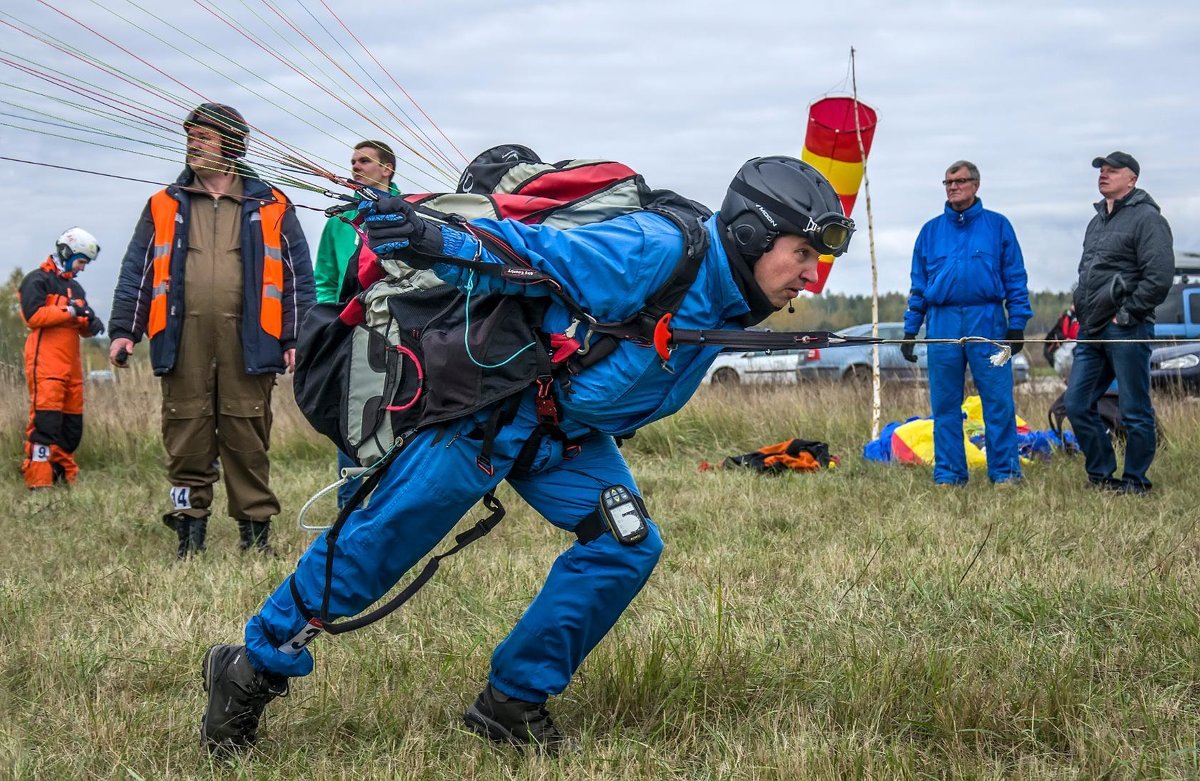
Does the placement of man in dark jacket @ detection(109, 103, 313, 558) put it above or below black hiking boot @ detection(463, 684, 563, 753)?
above

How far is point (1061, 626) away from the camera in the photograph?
4191 mm

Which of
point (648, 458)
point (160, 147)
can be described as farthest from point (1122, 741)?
point (648, 458)

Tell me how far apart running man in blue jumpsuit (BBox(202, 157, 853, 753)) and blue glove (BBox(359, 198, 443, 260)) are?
4 cm

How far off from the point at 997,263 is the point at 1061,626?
4683mm

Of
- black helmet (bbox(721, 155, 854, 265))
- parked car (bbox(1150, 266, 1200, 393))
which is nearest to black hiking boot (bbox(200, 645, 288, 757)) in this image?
black helmet (bbox(721, 155, 854, 265))

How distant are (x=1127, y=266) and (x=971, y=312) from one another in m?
1.07

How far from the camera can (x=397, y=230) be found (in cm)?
271

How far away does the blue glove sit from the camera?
2709mm

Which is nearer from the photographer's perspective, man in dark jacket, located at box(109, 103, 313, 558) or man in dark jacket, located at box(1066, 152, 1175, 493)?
man in dark jacket, located at box(109, 103, 313, 558)

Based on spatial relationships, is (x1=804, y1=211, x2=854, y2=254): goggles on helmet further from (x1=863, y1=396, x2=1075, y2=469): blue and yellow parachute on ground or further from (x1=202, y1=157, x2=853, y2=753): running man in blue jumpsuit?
(x1=863, y1=396, x2=1075, y2=469): blue and yellow parachute on ground

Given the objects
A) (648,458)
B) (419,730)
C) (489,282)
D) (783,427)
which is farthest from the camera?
(783,427)

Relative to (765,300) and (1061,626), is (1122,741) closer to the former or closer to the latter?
(1061,626)

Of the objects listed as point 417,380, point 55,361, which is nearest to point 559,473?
point 417,380

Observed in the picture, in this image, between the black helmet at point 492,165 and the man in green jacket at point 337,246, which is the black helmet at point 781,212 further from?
the man in green jacket at point 337,246
